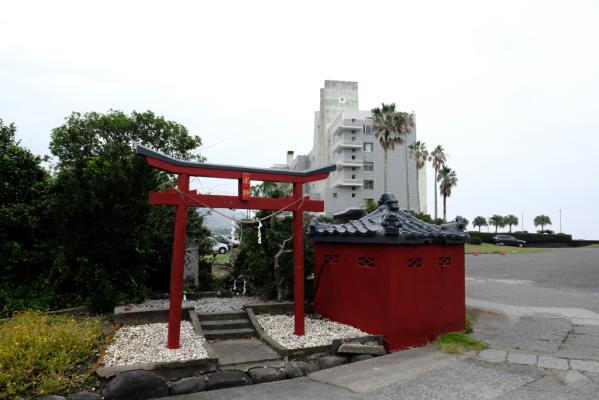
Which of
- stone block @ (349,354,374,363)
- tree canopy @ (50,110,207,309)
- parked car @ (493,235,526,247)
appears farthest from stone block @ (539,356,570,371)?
parked car @ (493,235,526,247)

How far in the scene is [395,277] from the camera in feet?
24.0

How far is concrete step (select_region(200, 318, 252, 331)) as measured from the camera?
7.92 m

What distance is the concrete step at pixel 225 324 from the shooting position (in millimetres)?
7923

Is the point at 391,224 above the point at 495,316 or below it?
above

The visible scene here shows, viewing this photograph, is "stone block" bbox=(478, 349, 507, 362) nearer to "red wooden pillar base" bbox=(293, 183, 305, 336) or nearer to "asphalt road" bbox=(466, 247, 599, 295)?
"red wooden pillar base" bbox=(293, 183, 305, 336)

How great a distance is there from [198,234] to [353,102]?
50.2m

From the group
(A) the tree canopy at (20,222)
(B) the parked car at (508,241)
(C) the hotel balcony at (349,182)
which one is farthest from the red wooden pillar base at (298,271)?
(B) the parked car at (508,241)

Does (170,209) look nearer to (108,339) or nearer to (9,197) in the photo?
(9,197)

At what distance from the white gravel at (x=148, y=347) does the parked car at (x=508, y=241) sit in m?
51.3

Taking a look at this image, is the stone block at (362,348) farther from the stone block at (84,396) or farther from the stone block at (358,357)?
the stone block at (84,396)

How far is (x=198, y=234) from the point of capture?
42.0 ft

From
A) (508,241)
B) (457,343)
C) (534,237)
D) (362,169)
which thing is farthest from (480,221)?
(457,343)

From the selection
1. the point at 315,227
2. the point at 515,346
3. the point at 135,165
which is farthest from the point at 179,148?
the point at 515,346

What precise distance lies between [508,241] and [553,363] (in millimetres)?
49679
